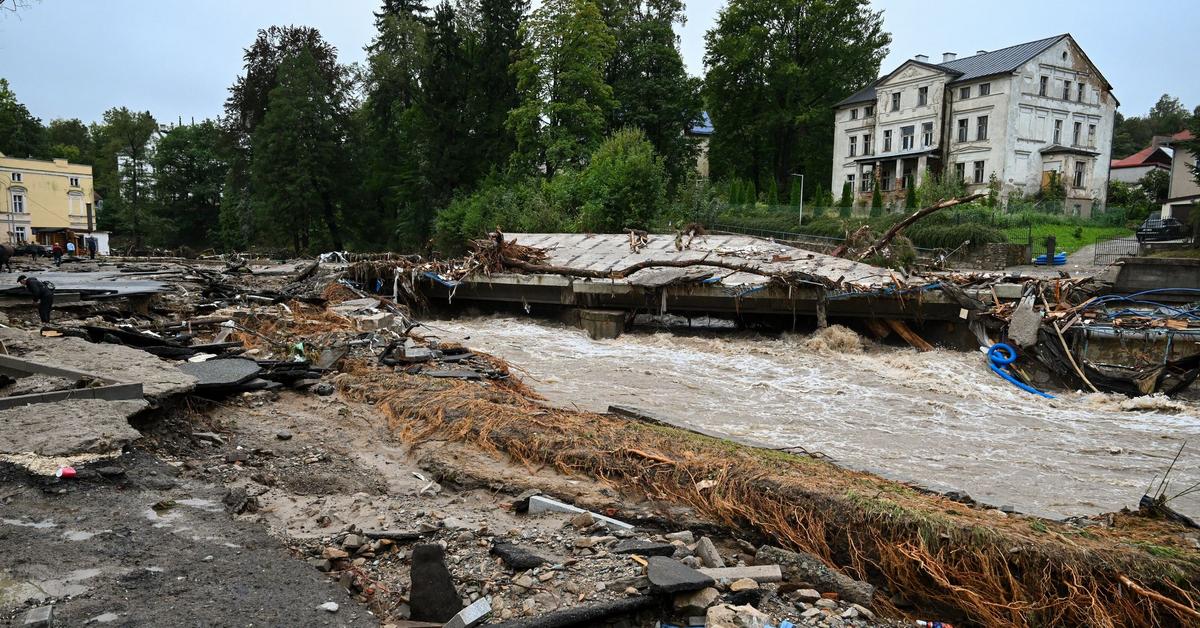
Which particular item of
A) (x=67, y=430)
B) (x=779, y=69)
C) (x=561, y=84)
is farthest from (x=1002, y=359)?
(x=779, y=69)

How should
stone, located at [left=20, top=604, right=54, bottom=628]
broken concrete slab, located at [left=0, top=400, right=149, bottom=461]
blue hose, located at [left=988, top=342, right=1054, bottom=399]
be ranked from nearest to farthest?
stone, located at [left=20, top=604, right=54, bottom=628] → broken concrete slab, located at [left=0, top=400, right=149, bottom=461] → blue hose, located at [left=988, top=342, right=1054, bottom=399]

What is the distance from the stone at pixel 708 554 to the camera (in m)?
3.88

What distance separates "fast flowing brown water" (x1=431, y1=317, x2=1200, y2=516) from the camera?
7496 mm

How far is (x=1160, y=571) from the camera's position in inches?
149

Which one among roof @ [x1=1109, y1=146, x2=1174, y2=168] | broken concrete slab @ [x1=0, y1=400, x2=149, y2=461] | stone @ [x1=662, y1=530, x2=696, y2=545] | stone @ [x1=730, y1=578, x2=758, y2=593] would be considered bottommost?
stone @ [x1=662, y1=530, x2=696, y2=545]

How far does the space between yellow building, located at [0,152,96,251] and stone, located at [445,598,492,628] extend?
61.5 metres

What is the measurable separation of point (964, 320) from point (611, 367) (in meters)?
7.29

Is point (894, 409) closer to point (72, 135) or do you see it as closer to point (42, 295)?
point (42, 295)

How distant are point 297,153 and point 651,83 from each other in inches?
847

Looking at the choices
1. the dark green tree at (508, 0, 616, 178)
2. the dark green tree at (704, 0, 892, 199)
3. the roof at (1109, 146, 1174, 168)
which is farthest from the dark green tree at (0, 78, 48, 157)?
the roof at (1109, 146, 1174, 168)

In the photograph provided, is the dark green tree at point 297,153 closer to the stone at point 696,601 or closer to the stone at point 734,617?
the stone at point 696,601

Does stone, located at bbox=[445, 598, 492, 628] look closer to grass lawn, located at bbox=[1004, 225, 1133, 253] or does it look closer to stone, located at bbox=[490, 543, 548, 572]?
stone, located at bbox=[490, 543, 548, 572]

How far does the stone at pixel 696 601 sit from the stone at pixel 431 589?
1016 millimetres

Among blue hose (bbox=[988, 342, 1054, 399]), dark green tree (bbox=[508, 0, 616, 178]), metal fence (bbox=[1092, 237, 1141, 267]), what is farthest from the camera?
dark green tree (bbox=[508, 0, 616, 178])
